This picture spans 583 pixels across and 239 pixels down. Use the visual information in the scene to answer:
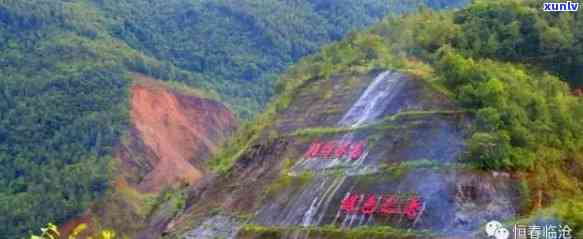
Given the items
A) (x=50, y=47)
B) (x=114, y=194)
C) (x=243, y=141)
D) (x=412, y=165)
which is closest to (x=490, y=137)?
(x=412, y=165)

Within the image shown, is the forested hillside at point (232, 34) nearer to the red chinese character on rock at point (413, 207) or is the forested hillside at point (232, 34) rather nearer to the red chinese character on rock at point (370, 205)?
the red chinese character on rock at point (370, 205)

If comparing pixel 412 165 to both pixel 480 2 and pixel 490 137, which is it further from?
pixel 480 2

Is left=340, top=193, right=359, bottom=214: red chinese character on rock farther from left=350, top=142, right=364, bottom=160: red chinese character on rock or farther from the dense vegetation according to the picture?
the dense vegetation

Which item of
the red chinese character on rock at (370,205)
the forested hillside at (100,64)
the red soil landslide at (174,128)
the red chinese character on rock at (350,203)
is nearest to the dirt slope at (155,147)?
the red soil landslide at (174,128)

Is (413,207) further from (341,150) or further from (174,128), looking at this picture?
(174,128)

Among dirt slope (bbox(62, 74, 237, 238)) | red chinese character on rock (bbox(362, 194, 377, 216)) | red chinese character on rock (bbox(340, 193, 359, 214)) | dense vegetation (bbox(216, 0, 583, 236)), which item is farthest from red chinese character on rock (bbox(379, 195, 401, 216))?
dirt slope (bbox(62, 74, 237, 238))

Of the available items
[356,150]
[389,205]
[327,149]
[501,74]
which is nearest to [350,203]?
[389,205]
